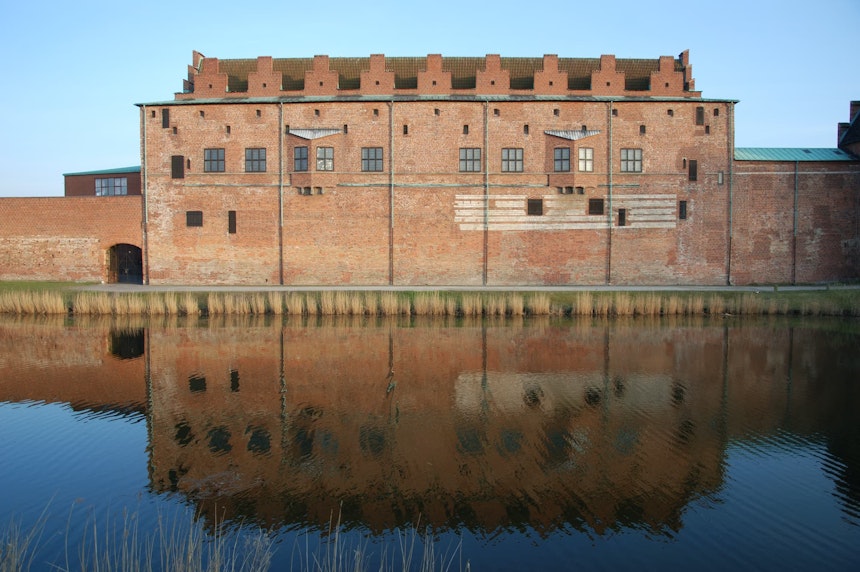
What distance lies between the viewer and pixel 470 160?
27031 millimetres

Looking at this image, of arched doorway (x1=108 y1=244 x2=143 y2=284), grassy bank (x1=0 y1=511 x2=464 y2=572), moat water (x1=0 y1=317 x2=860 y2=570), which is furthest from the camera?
arched doorway (x1=108 y1=244 x2=143 y2=284)

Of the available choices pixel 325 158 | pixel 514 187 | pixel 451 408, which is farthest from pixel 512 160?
pixel 451 408

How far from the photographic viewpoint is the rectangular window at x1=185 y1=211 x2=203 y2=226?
27.6m

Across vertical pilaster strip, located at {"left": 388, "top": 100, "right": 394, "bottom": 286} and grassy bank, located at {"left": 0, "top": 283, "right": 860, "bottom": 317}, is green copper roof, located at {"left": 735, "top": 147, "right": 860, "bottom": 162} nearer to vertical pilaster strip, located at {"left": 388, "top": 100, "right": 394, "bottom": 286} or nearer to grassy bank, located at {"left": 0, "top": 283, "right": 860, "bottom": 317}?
grassy bank, located at {"left": 0, "top": 283, "right": 860, "bottom": 317}

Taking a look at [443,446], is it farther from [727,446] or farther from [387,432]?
[727,446]

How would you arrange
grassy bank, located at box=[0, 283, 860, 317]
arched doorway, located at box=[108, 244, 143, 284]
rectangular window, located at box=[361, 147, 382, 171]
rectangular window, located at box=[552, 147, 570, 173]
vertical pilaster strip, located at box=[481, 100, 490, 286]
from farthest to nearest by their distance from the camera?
arched doorway, located at box=[108, 244, 143, 284], rectangular window, located at box=[361, 147, 382, 171], rectangular window, located at box=[552, 147, 570, 173], vertical pilaster strip, located at box=[481, 100, 490, 286], grassy bank, located at box=[0, 283, 860, 317]

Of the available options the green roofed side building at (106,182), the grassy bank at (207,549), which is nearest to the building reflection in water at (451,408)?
the grassy bank at (207,549)

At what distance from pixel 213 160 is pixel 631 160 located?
1810 centimetres

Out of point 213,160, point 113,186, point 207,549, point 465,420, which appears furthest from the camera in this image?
point 113,186

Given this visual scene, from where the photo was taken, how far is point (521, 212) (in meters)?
27.0

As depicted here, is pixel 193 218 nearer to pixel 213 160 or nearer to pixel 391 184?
pixel 213 160

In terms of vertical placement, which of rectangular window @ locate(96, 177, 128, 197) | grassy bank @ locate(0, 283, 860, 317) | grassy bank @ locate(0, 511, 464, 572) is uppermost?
rectangular window @ locate(96, 177, 128, 197)

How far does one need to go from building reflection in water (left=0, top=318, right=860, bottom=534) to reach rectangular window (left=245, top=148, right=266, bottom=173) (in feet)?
32.9

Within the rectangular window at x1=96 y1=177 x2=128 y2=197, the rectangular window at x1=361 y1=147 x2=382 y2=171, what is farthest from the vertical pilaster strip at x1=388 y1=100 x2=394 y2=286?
the rectangular window at x1=96 y1=177 x2=128 y2=197
